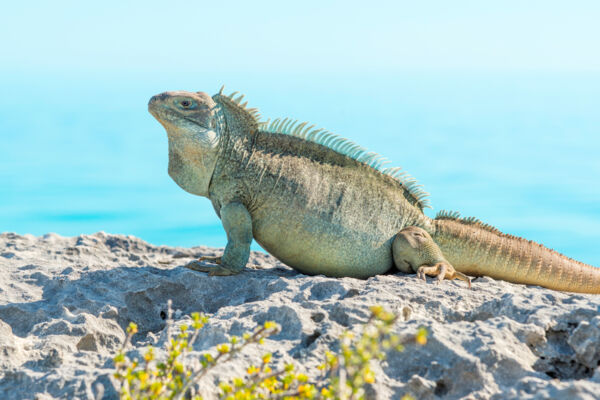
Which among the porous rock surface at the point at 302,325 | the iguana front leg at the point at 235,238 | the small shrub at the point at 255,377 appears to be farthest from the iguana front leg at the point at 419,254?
the small shrub at the point at 255,377

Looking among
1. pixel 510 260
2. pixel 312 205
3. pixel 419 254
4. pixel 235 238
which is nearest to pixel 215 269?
pixel 235 238

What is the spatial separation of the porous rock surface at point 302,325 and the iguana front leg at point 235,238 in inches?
3.5

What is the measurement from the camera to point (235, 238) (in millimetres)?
5055

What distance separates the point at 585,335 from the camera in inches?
136

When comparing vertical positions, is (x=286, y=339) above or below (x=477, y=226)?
below

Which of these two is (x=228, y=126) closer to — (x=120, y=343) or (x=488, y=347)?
(x=120, y=343)

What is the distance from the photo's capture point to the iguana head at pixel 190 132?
503 cm

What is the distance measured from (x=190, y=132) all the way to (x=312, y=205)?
101 cm

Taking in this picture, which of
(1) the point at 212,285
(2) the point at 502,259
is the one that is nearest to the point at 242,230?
(1) the point at 212,285

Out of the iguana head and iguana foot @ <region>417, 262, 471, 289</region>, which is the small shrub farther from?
the iguana head

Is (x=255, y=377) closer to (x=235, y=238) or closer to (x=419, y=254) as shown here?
(x=235, y=238)

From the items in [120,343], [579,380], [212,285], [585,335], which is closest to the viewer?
[579,380]

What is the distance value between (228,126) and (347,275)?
1.39m

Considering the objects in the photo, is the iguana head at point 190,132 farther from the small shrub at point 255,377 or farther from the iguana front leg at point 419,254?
the small shrub at point 255,377
